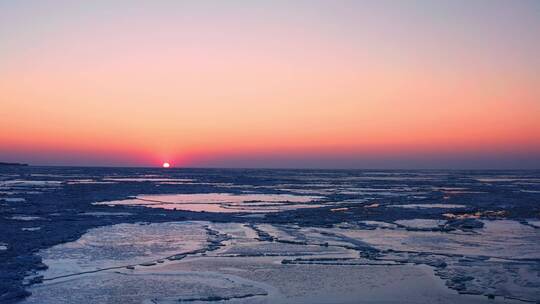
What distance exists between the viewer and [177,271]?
32.5 ft

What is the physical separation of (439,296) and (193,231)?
873 centimetres

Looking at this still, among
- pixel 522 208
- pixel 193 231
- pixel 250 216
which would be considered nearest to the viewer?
pixel 193 231

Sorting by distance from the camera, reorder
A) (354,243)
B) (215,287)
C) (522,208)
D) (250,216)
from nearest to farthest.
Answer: (215,287)
(354,243)
(250,216)
(522,208)

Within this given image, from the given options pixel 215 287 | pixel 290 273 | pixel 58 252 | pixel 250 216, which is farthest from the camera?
pixel 250 216

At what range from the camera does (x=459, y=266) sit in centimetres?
1059

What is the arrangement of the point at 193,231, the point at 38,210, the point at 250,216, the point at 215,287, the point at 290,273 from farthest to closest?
the point at 38,210
the point at 250,216
the point at 193,231
the point at 290,273
the point at 215,287

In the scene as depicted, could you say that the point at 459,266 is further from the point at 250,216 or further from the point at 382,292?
the point at 250,216

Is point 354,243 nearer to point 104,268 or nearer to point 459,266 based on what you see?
point 459,266

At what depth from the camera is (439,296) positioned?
27.1 feet

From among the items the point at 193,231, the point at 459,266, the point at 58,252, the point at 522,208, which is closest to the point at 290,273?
the point at 459,266

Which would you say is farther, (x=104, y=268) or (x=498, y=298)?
(x=104, y=268)

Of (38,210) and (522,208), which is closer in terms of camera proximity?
(38,210)

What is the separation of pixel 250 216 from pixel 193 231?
4848 mm

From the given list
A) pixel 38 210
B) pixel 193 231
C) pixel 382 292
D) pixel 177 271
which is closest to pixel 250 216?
pixel 193 231
